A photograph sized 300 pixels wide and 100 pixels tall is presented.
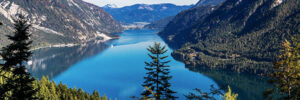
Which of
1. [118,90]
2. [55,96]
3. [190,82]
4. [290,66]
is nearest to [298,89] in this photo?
[290,66]

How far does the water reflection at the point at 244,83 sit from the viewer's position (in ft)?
479

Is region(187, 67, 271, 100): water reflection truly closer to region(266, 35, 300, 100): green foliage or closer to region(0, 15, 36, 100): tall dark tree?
region(266, 35, 300, 100): green foliage

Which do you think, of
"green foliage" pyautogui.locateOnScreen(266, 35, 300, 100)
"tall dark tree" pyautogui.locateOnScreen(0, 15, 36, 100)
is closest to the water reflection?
"green foliage" pyautogui.locateOnScreen(266, 35, 300, 100)

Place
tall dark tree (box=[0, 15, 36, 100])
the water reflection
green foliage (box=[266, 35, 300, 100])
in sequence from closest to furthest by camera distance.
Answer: green foliage (box=[266, 35, 300, 100]), tall dark tree (box=[0, 15, 36, 100]), the water reflection

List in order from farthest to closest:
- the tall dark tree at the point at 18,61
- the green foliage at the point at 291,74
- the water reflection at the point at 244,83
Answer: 1. the water reflection at the point at 244,83
2. the tall dark tree at the point at 18,61
3. the green foliage at the point at 291,74

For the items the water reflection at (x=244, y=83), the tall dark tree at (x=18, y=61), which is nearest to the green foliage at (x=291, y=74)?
the tall dark tree at (x=18, y=61)

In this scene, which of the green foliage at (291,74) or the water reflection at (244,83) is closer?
the green foliage at (291,74)

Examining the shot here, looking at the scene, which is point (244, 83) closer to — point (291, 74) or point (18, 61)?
point (291, 74)

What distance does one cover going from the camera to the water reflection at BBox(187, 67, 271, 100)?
146 meters

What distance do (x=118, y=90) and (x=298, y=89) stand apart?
13703cm

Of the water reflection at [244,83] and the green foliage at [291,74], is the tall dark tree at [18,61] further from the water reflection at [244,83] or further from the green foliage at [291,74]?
the water reflection at [244,83]

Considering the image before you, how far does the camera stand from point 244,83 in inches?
6703

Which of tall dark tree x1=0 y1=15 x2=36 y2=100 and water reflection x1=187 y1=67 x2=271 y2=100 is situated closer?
tall dark tree x1=0 y1=15 x2=36 y2=100

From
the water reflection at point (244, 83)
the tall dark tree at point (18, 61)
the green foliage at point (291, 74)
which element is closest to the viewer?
the green foliage at point (291, 74)
